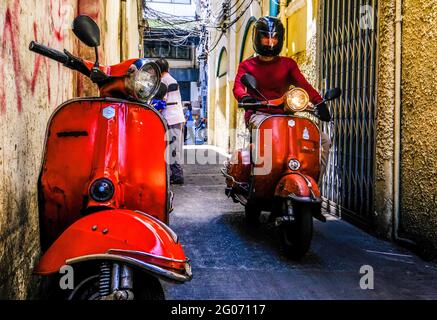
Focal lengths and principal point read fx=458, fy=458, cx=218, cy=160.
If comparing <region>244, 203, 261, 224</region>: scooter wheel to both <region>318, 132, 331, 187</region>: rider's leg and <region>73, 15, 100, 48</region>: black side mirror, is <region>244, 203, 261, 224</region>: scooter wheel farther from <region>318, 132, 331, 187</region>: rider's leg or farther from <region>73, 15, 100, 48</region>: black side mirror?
<region>73, 15, 100, 48</region>: black side mirror

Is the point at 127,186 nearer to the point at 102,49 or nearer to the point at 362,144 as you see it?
the point at 362,144

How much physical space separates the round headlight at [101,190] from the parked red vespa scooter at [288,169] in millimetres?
1489

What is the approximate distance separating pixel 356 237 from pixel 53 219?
2.74 metres

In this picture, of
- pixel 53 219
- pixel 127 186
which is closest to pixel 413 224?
pixel 127 186

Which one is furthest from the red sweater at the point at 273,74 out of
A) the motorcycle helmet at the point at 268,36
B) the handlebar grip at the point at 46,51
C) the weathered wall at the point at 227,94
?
the weathered wall at the point at 227,94

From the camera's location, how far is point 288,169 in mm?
3584

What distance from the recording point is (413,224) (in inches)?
144

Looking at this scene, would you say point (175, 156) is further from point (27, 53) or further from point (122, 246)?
point (122, 246)

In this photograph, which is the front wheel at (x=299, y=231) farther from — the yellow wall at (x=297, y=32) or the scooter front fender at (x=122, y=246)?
the yellow wall at (x=297, y=32)

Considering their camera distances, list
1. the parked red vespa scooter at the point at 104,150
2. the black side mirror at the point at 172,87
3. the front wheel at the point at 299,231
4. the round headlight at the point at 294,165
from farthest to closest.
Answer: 1. the black side mirror at the point at 172,87
2. the round headlight at the point at 294,165
3. the front wheel at the point at 299,231
4. the parked red vespa scooter at the point at 104,150

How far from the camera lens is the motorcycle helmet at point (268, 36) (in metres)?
4.18

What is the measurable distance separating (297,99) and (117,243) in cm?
218

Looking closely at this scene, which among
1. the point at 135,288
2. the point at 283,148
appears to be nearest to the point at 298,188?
the point at 283,148
